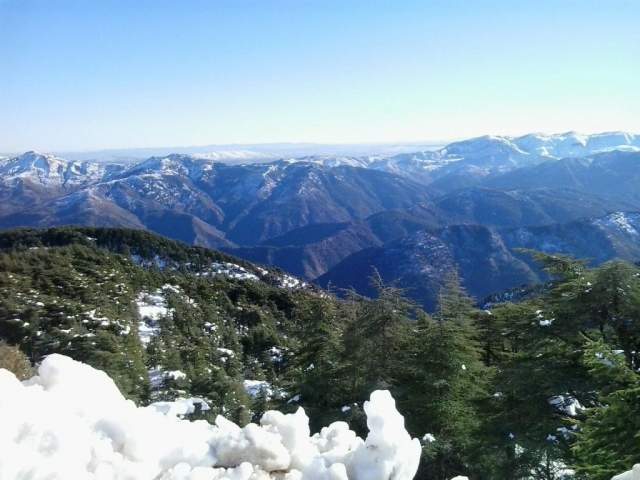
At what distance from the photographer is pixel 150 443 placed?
4996mm

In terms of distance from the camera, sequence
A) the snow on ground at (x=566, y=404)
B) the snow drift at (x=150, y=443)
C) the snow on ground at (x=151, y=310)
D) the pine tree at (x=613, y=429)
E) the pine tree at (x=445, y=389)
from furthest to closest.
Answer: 1. the snow on ground at (x=151, y=310)
2. the pine tree at (x=445, y=389)
3. the snow on ground at (x=566, y=404)
4. the pine tree at (x=613, y=429)
5. the snow drift at (x=150, y=443)

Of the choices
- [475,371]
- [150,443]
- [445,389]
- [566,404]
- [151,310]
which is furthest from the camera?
[151,310]

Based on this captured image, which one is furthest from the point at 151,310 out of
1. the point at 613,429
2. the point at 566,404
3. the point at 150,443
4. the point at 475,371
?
the point at 150,443

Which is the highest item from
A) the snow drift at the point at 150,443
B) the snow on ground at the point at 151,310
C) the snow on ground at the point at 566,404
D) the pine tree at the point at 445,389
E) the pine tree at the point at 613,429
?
the snow drift at the point at 150,443

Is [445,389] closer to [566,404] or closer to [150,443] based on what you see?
[566,404]

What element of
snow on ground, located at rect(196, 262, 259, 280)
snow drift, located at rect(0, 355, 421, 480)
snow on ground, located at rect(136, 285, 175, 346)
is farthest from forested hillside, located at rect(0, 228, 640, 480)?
snow on ground, located at rect(196, 262, 259, 280)

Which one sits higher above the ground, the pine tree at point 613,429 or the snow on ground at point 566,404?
the pine tree at point 613,429

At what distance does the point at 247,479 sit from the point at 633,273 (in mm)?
13130

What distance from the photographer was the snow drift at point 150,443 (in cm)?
441

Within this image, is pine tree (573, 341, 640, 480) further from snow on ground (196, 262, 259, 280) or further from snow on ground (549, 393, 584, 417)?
snow on ground (196, 262, 259, 280)

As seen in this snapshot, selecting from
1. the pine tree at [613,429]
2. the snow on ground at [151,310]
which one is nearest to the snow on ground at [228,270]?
the snow on ground at [151,310]

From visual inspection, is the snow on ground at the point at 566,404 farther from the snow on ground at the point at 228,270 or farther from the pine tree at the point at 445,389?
the snow on ground at the point at 228,270

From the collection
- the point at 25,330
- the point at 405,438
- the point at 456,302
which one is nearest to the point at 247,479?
the point at 405,438

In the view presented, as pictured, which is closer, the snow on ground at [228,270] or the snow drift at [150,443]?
the snow drift at [150,443]
